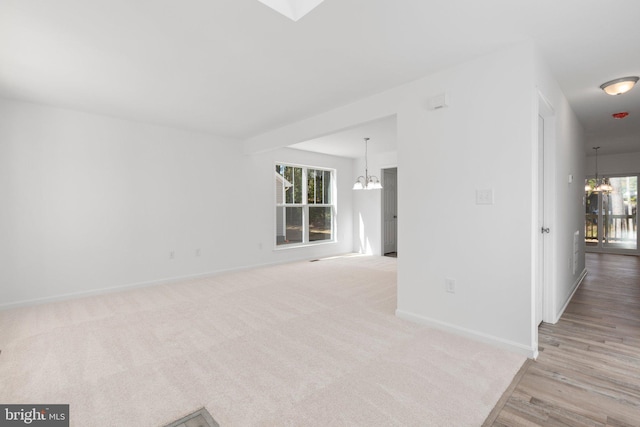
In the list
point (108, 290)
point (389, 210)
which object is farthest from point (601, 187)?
point (108, 290)

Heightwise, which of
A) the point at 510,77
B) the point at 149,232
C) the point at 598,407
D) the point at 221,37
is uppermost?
the point at 221,37

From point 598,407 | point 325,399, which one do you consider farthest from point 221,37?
point 598,407

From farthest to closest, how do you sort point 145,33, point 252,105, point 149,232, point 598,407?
point 149,232, point 252,105, point 145,33, point 598,407

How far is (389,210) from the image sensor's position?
8062mm

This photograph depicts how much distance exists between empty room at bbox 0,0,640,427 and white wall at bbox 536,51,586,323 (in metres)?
0.03

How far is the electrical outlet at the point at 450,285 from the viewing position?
2.81 m

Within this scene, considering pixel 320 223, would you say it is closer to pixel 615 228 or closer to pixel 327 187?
pixel 327 187

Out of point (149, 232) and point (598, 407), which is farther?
point (149, 232)

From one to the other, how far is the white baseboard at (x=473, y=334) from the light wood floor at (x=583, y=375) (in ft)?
0.33

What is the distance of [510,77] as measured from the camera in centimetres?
245

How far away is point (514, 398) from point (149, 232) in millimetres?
4845

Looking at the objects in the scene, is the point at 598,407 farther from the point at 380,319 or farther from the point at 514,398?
the point at 380,319

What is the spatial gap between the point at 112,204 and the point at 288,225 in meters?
3.39

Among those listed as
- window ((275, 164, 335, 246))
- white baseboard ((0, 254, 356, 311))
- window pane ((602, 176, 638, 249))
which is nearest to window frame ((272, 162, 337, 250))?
window ((275, 164, 335, 246))
